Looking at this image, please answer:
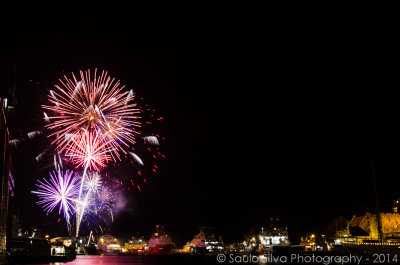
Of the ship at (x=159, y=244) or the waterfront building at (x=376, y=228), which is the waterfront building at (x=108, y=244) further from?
the waterfront building at (x=376, y=228)

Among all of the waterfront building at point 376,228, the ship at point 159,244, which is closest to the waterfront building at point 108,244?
the ship at point 159,244

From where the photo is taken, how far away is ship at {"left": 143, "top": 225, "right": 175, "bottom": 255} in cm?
13012

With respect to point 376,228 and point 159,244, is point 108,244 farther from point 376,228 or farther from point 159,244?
point 376,228

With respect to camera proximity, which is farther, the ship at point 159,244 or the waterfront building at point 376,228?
the ship at point 159,244

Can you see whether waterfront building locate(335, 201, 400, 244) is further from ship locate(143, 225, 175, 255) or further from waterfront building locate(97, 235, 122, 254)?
waterfront building locate(97, 235, 122, 254)

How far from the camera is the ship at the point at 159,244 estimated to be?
13012 cm

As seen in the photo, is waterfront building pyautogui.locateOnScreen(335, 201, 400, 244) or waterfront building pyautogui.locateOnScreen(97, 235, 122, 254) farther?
waterfront building pyautogui.locateOnScreen(97, 235, 122, 254)

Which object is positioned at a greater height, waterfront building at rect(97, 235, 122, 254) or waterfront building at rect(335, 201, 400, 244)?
waterfront building at rect(335, 201, 400, 244)

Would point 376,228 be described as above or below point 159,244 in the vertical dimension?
above

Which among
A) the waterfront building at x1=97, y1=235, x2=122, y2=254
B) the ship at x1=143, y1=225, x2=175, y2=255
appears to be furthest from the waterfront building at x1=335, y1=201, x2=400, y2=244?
the waterfront building at x1=97, y1=235, x2=122, y2=254

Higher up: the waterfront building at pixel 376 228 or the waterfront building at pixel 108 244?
the waterfront building at pixel 376 228

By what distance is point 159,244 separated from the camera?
427 ft

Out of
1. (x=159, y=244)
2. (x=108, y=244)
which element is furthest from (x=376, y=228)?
(x=108, y=244)

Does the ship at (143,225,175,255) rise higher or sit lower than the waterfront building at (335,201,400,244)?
lower
